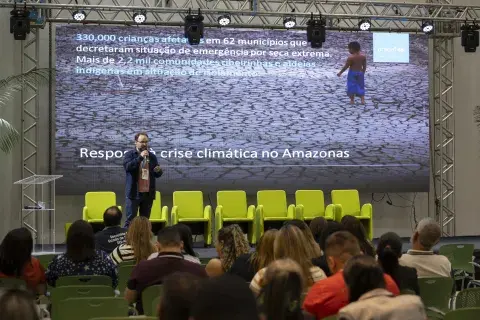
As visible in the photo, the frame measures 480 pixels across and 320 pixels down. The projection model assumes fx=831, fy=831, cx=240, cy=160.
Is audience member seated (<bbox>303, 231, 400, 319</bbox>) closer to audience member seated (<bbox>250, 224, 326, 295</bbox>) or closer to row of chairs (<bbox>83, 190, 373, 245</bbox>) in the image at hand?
audience member seated (<bbox>250, 224, 326, 295</bbox>)

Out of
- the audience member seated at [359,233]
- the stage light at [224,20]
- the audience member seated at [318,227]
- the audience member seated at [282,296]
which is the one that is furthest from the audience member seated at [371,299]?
the stage light at [224,20]

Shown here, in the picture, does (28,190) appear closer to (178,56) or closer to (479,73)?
(178,56)

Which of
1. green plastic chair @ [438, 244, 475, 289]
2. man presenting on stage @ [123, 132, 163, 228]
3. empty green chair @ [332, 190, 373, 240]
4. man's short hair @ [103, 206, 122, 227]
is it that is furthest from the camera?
empty green chair @ [332, 190, 373, 240]

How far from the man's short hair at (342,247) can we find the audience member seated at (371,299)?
0.94m

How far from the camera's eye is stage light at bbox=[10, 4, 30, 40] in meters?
11.3

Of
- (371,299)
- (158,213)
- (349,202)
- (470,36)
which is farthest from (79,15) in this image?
(371,299)

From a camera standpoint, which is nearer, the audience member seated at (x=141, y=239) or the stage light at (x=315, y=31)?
the audience member seated at (x=141, y=239)

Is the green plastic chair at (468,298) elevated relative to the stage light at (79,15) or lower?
lower

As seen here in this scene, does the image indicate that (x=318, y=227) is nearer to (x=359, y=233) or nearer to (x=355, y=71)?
(x=359, y=233)

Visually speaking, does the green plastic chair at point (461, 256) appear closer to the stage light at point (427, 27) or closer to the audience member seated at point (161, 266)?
the audience member seated at point (161, 266)

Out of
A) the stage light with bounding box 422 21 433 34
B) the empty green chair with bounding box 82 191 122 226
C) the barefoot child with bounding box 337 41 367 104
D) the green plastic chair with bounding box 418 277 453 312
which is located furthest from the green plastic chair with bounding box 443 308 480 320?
the stage light with bounding box 422 21 433 34

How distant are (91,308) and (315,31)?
850cm

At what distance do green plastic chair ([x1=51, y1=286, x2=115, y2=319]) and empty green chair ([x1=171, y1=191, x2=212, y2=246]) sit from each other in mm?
7066

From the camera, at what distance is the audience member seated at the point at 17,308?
7.72 feet
